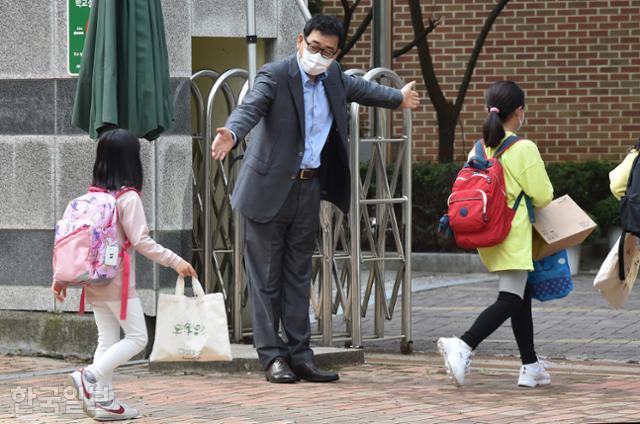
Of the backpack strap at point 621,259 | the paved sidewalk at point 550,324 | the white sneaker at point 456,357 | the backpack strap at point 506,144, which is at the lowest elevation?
the paved sidewalk at point 550,324

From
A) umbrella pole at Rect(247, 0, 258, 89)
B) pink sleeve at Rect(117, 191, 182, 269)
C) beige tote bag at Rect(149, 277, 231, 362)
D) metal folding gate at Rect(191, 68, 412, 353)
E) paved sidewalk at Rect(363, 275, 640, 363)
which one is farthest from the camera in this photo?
paved sidewalk at Rect(363, 275, 640, 363)

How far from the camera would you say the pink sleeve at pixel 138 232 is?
A: 684 centimetres

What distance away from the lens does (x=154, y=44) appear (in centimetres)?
844

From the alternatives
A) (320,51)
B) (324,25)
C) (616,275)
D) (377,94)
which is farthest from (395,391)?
(324,25)

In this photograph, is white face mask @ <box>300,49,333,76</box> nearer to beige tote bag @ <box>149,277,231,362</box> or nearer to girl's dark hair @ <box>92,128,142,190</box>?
girl's dark hair @ <box>92,128,142,190</box>

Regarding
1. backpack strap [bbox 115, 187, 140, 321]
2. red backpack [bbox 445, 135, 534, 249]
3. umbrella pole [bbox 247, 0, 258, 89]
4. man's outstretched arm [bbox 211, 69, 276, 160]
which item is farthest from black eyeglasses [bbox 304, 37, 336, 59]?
backpack strap [bbox 115, 187, 140, 321]

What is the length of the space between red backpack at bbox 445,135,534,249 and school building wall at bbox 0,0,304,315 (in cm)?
192

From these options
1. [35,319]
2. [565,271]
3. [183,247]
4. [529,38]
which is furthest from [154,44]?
[529,38]

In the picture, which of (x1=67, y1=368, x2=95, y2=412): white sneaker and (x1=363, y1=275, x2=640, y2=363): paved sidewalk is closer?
(x1=67, y1=368, x2=95, y2=412): white sneaker

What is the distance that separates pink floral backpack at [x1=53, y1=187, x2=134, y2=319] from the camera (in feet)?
22.1

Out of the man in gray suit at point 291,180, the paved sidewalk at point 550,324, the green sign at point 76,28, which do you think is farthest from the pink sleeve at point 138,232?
the paved sidewalk at point 550,324

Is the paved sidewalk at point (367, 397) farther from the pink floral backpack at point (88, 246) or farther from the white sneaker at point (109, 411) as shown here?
the pink floral backpack at point (88, 246)

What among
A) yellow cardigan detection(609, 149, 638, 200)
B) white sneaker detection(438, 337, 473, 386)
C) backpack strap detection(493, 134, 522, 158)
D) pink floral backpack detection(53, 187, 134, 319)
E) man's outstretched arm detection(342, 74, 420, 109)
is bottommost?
white sneaker detection(438, 337, 473, 386)

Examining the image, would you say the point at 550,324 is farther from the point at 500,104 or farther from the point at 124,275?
the point at 124,275
